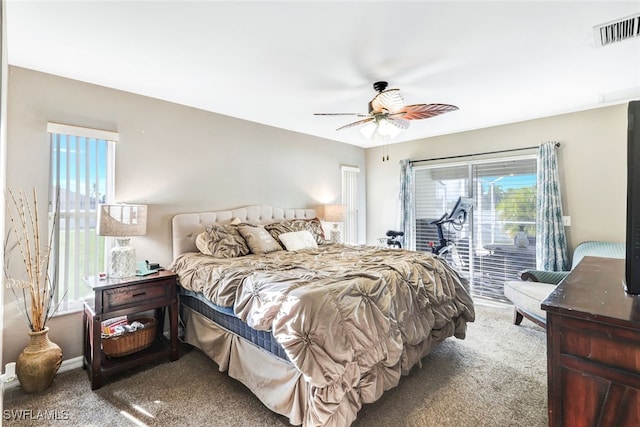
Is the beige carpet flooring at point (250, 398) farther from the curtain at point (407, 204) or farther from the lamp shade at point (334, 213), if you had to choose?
the curtain at point (407, 204)

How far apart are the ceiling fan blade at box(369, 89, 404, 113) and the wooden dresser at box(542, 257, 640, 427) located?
1806 millimetres

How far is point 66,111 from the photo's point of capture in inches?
99.1

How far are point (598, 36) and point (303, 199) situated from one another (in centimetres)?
348

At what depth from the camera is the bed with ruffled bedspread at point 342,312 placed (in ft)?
5.06

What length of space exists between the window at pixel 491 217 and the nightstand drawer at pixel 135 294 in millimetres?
3448

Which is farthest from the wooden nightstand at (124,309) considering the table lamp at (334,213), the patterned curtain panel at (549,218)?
the patterned curtain panel at (549,218)

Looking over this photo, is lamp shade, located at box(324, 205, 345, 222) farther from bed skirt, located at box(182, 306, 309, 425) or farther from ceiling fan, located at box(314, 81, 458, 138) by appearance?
bed skirt, located at box(182, 306, 309, 425)

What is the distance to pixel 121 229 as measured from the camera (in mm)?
2395

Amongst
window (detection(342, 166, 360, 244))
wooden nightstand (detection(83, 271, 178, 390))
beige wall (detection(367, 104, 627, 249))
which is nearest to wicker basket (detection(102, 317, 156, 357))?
wooden nightstand (detection(83, 271, 178, 390))

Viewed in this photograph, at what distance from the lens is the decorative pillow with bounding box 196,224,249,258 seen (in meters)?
2.93

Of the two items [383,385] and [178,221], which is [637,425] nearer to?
[383,385]

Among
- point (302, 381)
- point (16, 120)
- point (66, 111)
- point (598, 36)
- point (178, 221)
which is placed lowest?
point (302, 381)

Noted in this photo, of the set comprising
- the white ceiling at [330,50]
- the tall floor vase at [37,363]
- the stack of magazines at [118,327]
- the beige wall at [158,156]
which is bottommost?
the tall floor vase at [37,363]

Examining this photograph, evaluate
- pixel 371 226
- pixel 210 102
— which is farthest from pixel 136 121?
pixel 371 226
